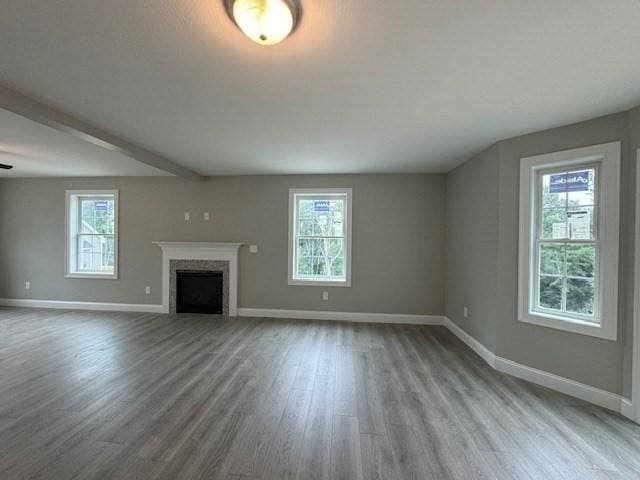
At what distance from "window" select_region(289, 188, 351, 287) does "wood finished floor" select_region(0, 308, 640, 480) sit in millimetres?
1557

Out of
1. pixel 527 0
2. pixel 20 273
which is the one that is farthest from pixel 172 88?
pixel 20 273

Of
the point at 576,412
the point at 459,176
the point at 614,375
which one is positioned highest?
the point at 459,176

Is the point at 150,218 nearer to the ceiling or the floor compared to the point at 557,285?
nearer to the ceiling

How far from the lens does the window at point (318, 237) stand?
5.10 meters

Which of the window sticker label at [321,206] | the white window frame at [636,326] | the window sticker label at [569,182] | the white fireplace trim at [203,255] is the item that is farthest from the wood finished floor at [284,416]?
the window sticker label at [321,206]

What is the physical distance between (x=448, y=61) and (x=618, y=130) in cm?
189

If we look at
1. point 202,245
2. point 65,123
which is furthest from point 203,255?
point 65,123

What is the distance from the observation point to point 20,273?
564cm

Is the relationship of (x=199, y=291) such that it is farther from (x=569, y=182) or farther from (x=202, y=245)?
(x=569, y=182)

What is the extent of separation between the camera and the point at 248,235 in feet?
17.3

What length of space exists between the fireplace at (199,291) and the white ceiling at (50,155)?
1.95 metres

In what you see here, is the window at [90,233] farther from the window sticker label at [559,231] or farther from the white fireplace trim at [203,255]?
the window sticker label at [559,231]

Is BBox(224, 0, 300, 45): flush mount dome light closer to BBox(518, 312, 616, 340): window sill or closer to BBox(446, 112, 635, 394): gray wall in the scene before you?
BBox(446, 112, 635, 394): gray wall

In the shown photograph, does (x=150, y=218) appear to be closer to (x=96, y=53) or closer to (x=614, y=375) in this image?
(x=96, y=53)
